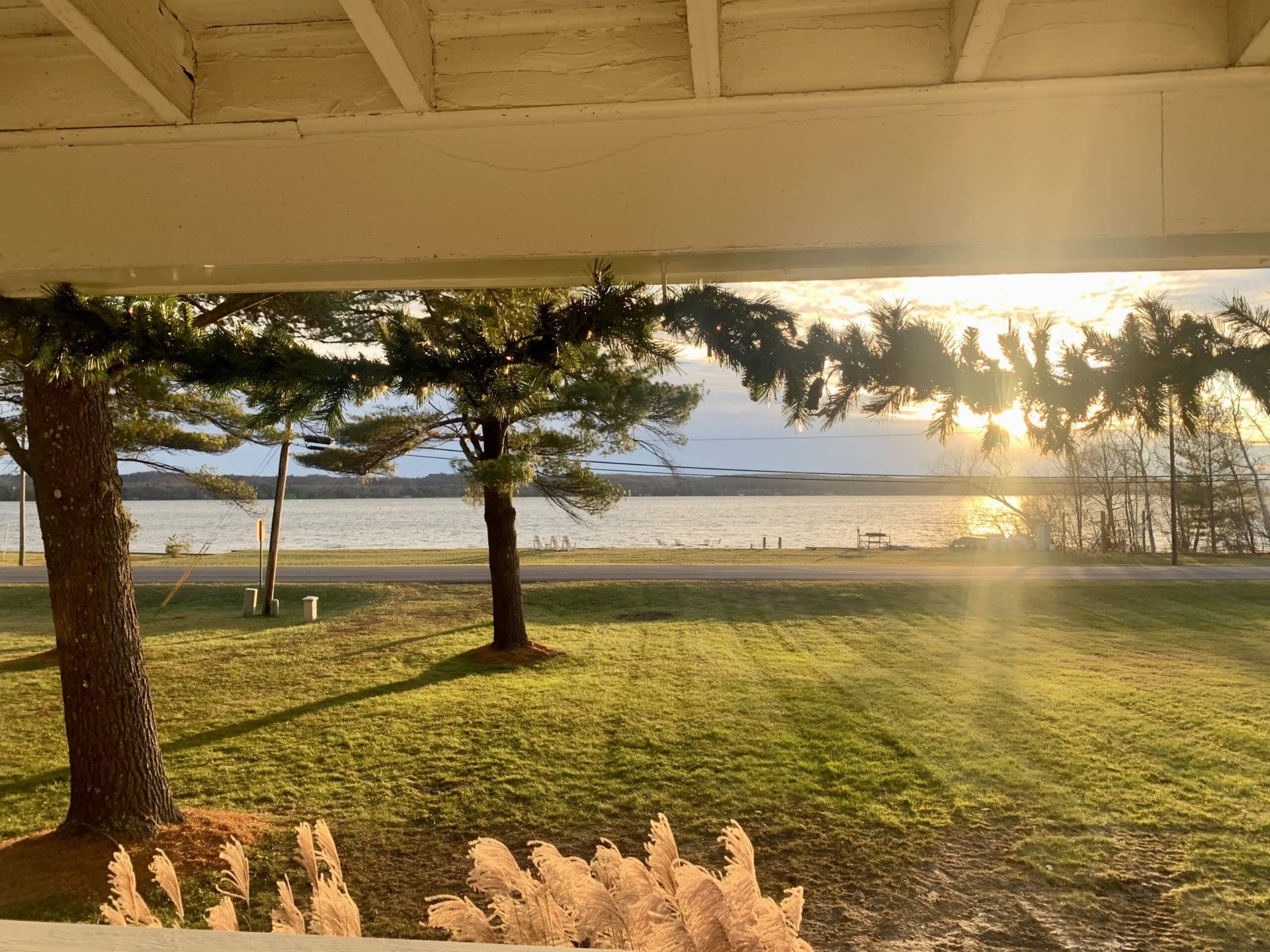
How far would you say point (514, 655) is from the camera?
862 cm

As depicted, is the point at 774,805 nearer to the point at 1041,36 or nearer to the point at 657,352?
the point at 657,352

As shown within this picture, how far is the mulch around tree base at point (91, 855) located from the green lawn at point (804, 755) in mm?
155

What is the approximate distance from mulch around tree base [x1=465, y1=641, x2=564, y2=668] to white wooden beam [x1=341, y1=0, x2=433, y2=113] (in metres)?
7.54

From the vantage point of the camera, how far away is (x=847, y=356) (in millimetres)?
1809

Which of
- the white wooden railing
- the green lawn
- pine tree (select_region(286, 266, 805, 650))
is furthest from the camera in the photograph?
the green lawn

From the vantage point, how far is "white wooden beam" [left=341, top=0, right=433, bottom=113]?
1.14 meters

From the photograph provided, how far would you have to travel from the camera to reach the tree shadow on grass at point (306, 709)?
5.36m

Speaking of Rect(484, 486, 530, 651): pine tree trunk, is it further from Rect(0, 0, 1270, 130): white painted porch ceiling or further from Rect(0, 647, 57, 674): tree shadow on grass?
Rect(0, 0, 1270, 130): white painted porch ceiling

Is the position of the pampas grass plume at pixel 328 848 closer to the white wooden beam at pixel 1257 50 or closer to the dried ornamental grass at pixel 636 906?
the dried ornamental grass at pixel 636 906

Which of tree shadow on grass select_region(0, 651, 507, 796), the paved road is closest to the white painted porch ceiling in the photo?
tree shadow on grass select_region(0, 651, 507, 796)

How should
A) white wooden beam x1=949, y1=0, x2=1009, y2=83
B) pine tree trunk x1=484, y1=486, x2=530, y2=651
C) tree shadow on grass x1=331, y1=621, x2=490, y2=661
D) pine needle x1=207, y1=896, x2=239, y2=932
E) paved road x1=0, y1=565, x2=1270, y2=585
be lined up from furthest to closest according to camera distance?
paved road x1=0, y1=565, x2=1270, y2=585 → tree shadow on grass x1=331, y1=621, x2=490, y2=661 → pine tree trunk x1=484, y1=486, x2=530, y2=651 → pine needle x1=207, y1=896, x2=239, y2=932 → white wooden beam x1=949, y1=0, x2=1009, y2=83

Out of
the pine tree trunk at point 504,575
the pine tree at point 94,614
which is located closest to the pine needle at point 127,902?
the pine tree at point 94,614

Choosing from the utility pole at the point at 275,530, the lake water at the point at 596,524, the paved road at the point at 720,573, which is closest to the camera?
the utility pole at the point at 275,530

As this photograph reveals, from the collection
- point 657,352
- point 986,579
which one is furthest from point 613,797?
point 986,579
